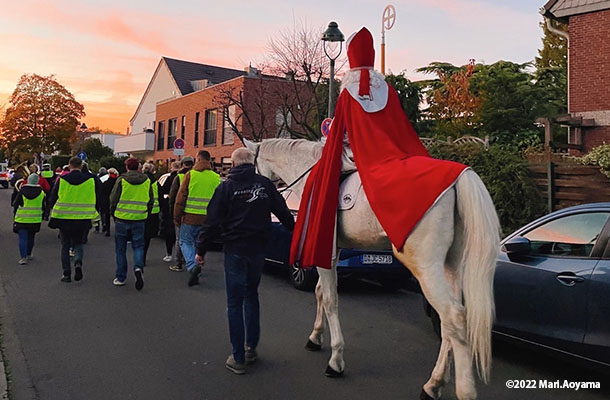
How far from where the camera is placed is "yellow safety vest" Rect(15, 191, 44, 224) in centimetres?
1037

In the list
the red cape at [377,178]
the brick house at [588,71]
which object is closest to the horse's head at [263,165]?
the red cape at [377,178]

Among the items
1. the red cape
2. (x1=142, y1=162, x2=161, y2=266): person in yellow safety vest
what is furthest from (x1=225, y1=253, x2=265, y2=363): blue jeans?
(x1=142, y1=162, x2=161, y2=266): person in yellow safety vest

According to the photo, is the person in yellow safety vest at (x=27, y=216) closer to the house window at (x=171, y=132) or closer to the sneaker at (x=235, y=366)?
the sneaker at (x=235, y=366)

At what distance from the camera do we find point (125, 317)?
21.7 ft

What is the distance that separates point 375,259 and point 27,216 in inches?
276

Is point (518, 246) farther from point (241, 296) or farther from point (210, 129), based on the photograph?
point (210, 129)

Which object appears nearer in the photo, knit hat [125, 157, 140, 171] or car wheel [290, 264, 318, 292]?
car wheel [290, 264, 318, 292]

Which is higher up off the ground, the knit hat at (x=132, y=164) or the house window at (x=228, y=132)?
the house window at (x=228, y=132)

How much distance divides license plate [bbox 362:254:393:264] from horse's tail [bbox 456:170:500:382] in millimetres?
3818

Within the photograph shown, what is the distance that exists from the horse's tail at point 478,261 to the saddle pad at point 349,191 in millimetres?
961

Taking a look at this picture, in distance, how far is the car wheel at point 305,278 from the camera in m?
8.16

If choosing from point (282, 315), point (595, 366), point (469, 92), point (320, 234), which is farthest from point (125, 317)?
point (469, 92)

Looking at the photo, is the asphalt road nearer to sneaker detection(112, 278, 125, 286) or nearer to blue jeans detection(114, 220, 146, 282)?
sneaker detection(112, 278, 125, 286)

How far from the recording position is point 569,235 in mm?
4762
